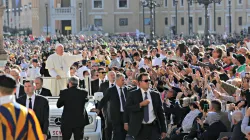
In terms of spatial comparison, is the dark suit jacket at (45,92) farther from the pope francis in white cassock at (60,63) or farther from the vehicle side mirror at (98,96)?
the pope francis in white cassock at (60,63)

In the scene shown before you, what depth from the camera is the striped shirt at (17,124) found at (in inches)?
313

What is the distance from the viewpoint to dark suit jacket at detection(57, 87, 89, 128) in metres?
13.5

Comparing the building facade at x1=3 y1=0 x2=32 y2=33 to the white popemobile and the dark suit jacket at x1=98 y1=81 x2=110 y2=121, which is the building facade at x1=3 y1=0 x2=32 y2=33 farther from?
the white popemobile

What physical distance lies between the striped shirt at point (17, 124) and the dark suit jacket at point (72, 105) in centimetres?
551

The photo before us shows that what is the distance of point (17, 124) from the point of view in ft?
26.1

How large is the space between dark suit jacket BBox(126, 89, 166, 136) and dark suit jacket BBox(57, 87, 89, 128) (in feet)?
3.07

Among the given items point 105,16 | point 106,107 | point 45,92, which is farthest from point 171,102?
point 105,16

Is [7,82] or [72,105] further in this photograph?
[72,105]

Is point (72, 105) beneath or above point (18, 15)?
beneath

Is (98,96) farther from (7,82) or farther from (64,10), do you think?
(64,10)

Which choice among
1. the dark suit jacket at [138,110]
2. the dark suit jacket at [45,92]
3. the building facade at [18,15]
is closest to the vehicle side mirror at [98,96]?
the dark suit jacket at [45,92]

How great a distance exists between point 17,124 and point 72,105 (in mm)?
5609

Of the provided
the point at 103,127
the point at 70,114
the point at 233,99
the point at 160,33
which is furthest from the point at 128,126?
the point at 160,33

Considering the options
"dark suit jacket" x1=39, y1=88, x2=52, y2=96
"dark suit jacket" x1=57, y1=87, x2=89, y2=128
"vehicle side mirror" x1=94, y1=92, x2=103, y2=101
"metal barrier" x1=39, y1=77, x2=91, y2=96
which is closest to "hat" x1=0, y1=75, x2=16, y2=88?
"dark suit jacket" x1=57, y1=87, x2=89, y2=128
